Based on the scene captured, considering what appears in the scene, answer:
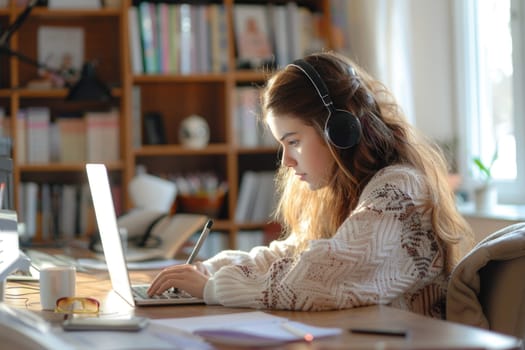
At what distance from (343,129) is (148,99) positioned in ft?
7.54

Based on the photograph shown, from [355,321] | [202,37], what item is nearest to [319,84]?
[355,321]

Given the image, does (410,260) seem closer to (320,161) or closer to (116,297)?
(320,161)

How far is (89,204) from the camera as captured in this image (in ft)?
11.7

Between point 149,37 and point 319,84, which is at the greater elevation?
point 149,37

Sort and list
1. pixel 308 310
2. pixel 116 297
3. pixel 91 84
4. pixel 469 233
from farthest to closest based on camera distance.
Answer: pixel 91 84
pixel 469 233
pixel 116 297
pixel 308 310

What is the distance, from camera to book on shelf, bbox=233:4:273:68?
3592mm

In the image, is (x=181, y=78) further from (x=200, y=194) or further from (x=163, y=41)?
(x=200, y=194)

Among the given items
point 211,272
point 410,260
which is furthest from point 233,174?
point 410,260

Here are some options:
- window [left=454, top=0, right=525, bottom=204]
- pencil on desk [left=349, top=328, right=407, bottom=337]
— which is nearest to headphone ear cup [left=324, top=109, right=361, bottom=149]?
pencil on desk [left=349, top=328, right=407, bottom=337]

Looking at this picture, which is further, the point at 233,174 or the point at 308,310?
the point at 233,174

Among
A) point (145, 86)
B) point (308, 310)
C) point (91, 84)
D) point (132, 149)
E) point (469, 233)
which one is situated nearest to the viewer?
point (308, 310)

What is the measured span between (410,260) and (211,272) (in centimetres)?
45

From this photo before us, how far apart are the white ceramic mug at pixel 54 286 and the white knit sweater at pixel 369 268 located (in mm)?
246

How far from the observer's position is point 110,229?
1.46 m
